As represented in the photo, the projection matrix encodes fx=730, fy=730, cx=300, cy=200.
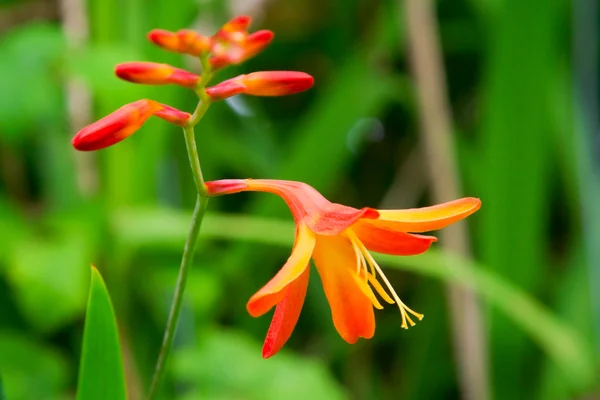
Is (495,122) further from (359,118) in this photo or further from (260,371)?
(260,371)

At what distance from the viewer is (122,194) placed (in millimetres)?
1040

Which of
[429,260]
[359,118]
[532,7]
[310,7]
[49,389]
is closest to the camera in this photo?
[49,389]

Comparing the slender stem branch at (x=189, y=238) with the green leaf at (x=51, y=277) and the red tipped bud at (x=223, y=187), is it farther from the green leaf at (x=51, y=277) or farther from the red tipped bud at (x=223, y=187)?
the green leaf at (x=51, y=277)

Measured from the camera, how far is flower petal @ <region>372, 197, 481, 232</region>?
0.33 m

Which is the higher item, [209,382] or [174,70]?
[174,70]

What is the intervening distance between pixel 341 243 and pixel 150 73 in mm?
124

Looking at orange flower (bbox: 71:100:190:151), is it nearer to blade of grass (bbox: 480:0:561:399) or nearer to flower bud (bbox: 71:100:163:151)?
flower bud (bbox: 71:100:163:151)

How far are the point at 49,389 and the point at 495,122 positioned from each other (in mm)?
709

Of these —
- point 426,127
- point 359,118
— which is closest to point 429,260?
point 426,127

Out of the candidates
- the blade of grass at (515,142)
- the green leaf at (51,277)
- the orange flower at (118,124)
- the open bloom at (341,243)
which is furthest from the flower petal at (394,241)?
the blade of grass at (515,142)

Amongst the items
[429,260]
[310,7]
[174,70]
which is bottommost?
[429,260]

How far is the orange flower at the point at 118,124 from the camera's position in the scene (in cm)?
31

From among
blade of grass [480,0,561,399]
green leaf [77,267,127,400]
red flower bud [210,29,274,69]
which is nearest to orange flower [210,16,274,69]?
red flower bud [210,29,274,69]

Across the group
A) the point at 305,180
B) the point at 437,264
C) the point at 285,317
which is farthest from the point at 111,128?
the point at 305,180
